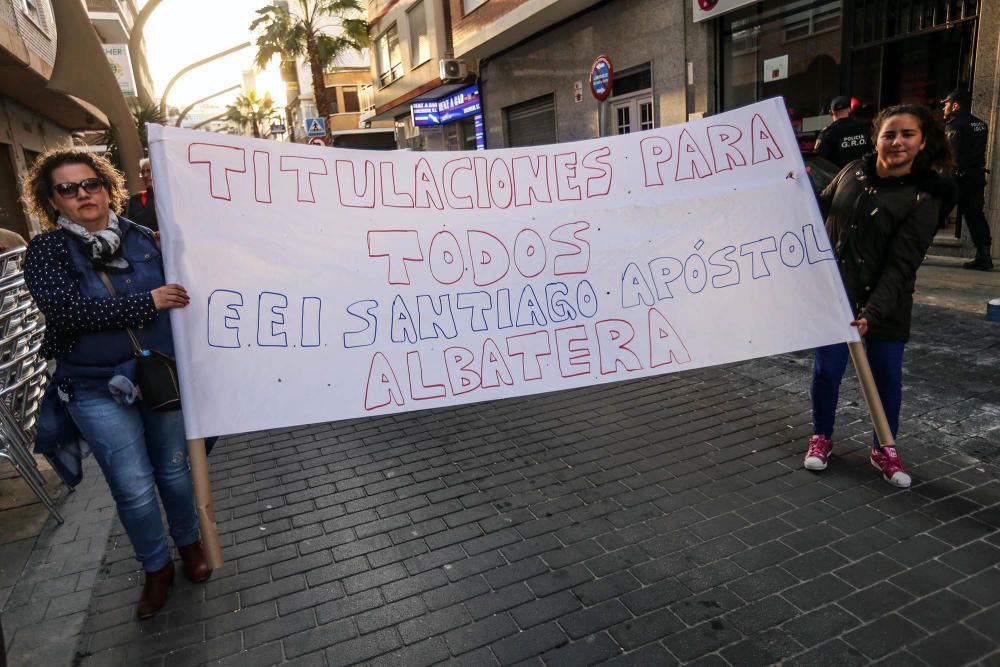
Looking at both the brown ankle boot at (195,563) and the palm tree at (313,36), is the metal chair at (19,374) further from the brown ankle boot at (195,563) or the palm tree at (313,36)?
the palm tree at (313,36)

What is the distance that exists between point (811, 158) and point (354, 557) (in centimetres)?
594

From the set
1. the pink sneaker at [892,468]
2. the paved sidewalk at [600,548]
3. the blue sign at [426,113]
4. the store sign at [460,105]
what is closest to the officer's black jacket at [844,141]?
the paved sidewalk at [600,548]

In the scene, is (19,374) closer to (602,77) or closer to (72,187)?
(72,187)

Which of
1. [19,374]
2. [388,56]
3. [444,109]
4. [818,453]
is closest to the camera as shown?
[818,453]

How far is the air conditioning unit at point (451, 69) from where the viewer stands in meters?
18.6

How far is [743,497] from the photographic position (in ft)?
11.1

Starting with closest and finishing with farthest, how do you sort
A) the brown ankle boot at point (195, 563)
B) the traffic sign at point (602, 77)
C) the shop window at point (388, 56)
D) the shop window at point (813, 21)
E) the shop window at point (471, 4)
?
1. the brown ankle boot at point (195, 563)
2. the traffic sign at point (602, 77)
3. the shop window at point (813, 21)
4. the shop window at point (471, 4)
5. the shop window at point (388, 56)

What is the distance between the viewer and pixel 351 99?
152 ft

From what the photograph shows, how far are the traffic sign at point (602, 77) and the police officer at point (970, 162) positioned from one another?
12.0 feet

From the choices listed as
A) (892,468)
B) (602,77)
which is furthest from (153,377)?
(602,77)

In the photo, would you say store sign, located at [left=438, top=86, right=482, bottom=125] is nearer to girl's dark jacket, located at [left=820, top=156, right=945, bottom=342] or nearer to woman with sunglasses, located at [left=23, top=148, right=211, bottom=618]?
girl's dark jacket, located at [left=820, top=156, right=945, bottom=342]

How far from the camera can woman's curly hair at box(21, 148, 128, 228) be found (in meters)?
2.59

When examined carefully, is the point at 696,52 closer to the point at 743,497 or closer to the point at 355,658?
the point at 743,497

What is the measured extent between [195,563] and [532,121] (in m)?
15.8
